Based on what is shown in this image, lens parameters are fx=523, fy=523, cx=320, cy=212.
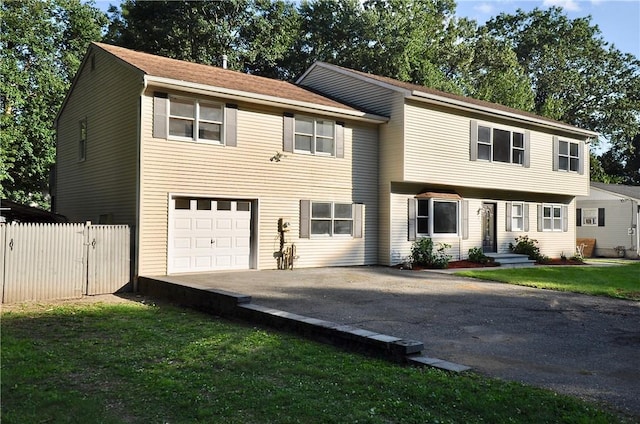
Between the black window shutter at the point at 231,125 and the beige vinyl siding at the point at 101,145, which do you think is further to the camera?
the black window shutter at the point at 231,125

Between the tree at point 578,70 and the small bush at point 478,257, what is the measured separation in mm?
27419

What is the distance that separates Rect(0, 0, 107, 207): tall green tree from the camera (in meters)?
22.9

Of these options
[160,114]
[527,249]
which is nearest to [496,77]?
[527,249]

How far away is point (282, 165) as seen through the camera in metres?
15.4

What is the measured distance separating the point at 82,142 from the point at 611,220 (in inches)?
1042

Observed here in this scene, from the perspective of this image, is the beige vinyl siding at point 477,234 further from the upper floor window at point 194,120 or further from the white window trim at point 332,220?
the upper floor window at point 194,120

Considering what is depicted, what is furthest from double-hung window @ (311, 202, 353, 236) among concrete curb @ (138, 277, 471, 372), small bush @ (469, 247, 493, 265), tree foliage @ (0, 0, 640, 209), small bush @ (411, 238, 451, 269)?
tree foliage @ (0, 0, 640, 209)

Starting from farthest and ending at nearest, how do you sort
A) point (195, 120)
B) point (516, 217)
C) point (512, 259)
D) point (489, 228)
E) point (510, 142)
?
point (516, 217), point (489, 228), point (510, 142), point (512, 259), point (195, 120)

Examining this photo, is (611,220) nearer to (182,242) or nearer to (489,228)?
(489,228)

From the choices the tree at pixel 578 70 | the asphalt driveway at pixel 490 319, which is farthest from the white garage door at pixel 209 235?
the tree at pixel 578 70

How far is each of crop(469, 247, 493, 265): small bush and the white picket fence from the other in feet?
39.7

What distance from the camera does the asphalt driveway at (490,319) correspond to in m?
5.82

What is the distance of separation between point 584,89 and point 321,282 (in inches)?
1587

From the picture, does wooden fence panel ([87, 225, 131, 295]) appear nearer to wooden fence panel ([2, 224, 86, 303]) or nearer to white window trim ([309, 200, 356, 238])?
wooden fence panel ([2, 224, 86, 303])
